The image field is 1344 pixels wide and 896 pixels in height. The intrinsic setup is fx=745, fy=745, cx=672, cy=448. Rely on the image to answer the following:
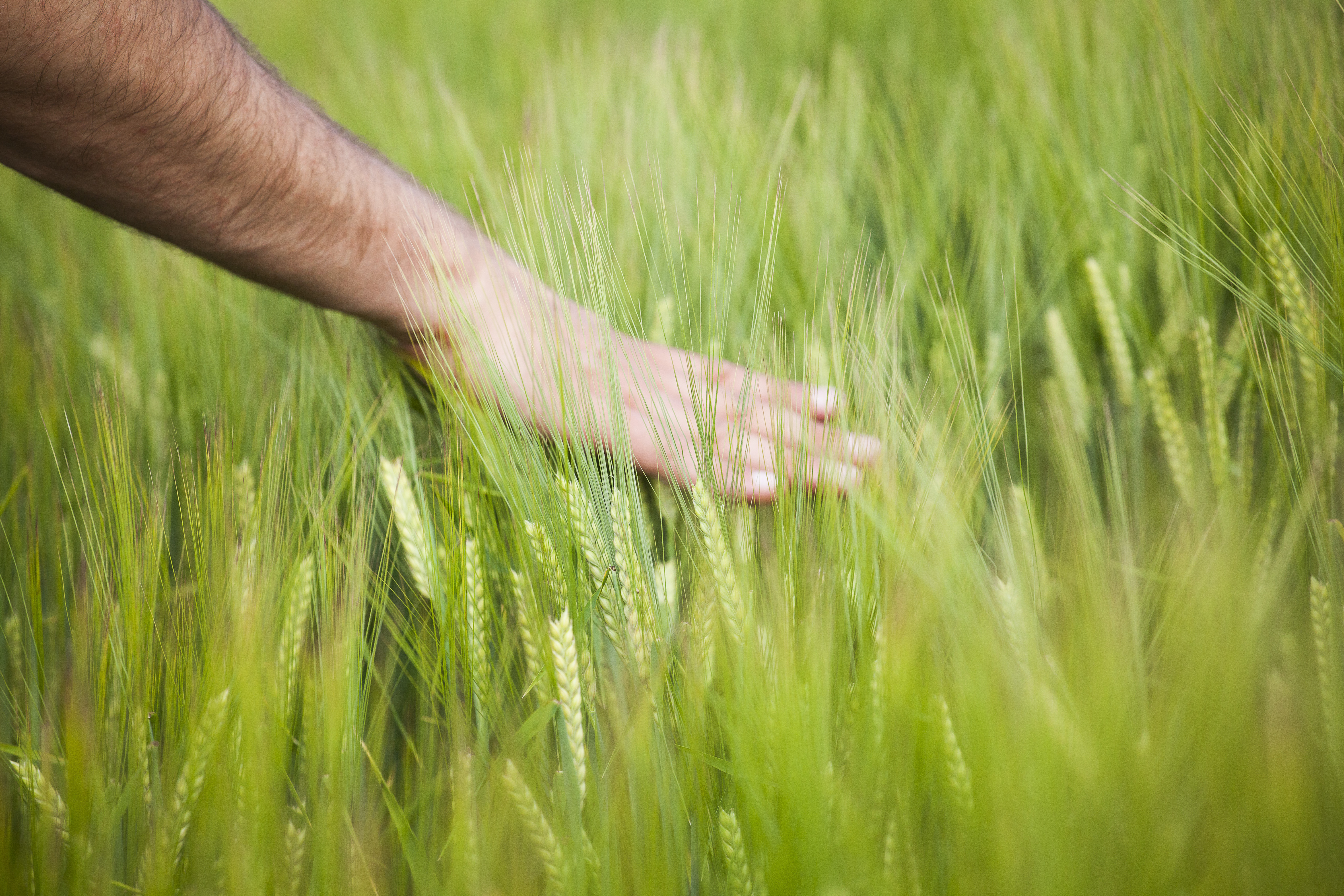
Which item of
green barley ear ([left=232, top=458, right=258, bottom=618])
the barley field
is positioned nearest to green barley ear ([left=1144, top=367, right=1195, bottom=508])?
the barley field

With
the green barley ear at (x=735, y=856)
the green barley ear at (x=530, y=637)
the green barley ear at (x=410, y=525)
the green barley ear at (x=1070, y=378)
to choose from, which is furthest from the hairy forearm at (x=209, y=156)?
the green barley ear at (x=1070, y=378)

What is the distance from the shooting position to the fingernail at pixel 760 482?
2.09 feet

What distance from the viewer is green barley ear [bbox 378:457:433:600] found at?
0.57 metres

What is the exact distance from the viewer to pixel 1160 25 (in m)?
0.82

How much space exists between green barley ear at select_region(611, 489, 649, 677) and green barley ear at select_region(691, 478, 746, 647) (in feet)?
0.16

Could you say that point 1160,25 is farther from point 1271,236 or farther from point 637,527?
point 637,527

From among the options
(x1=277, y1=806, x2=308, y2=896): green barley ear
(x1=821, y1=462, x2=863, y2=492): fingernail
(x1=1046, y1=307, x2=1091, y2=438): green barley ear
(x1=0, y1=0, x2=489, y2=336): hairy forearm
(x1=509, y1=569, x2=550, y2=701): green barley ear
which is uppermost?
(x1=0, y1=0, x2=489, y2=336): hairy forearm

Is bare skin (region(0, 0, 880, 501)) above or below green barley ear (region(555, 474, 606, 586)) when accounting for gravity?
above

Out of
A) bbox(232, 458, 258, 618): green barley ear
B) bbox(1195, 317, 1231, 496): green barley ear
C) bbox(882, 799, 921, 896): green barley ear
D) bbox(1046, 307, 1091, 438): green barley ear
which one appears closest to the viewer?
bbox(882, 799, 921, 896): green barley ear

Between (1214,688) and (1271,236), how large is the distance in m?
0.47

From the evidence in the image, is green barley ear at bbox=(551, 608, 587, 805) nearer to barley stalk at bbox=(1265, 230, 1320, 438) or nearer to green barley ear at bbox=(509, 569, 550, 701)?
green barley ear at bbox=(509, 569, 550, 701)

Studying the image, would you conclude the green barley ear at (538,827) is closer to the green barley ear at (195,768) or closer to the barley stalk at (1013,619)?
the green barley ear at (195,768)

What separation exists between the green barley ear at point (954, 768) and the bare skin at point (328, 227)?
0.16 m

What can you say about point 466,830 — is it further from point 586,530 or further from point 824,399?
point 824,399
